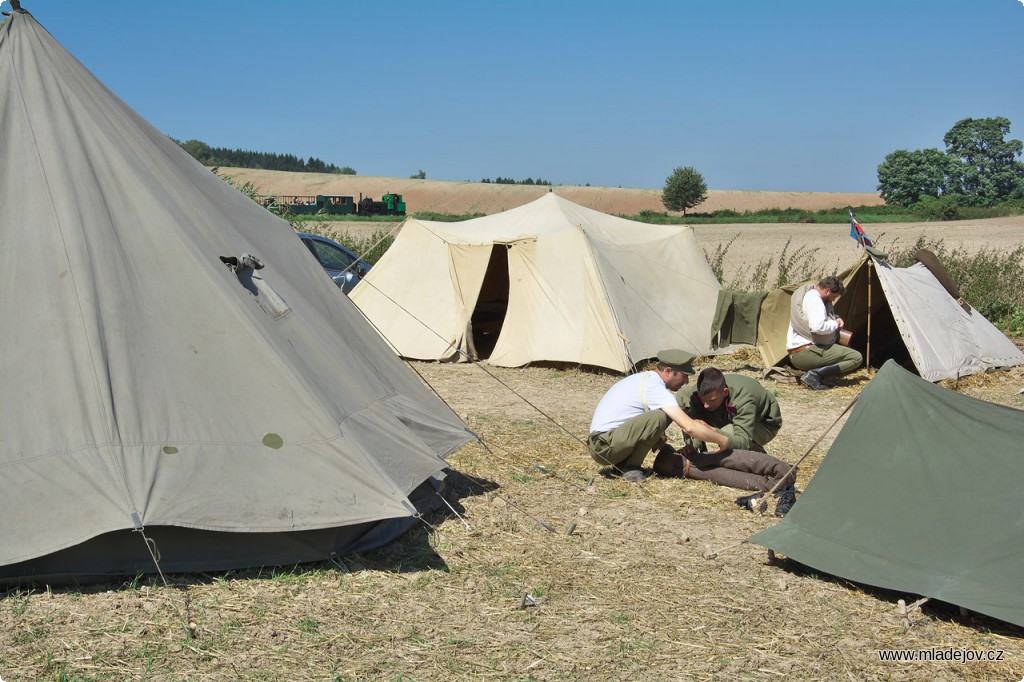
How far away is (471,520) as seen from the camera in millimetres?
5789

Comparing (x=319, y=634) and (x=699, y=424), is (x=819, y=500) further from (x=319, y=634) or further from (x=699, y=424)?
(x=319, y=634)

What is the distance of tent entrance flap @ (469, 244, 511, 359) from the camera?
46.9ft

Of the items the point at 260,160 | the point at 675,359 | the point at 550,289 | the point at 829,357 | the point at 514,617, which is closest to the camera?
the point at 514,617

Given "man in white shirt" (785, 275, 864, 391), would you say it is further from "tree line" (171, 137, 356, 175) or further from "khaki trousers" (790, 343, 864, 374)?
"tree line" (171, 137, 356, 175)

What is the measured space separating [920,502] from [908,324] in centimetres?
735

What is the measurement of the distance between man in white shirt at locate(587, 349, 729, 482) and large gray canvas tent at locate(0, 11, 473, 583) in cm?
176

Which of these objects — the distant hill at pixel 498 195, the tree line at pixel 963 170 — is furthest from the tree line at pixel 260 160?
the tree line at pixel 963 170

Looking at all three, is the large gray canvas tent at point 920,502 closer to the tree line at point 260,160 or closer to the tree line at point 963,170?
the tree line at point 963,170

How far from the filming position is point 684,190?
59.3m

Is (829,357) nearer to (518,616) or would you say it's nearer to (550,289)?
(550,289)

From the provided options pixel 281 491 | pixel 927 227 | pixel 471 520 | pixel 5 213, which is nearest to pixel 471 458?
pixel 471 520

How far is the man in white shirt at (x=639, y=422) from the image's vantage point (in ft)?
21.4

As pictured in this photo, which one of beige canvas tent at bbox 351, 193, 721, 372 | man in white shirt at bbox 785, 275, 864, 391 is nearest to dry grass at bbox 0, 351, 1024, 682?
man in white shirt at bbox 785, 275, 864, 391

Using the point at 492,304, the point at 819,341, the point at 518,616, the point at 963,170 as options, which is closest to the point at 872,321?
the point at 819,341
